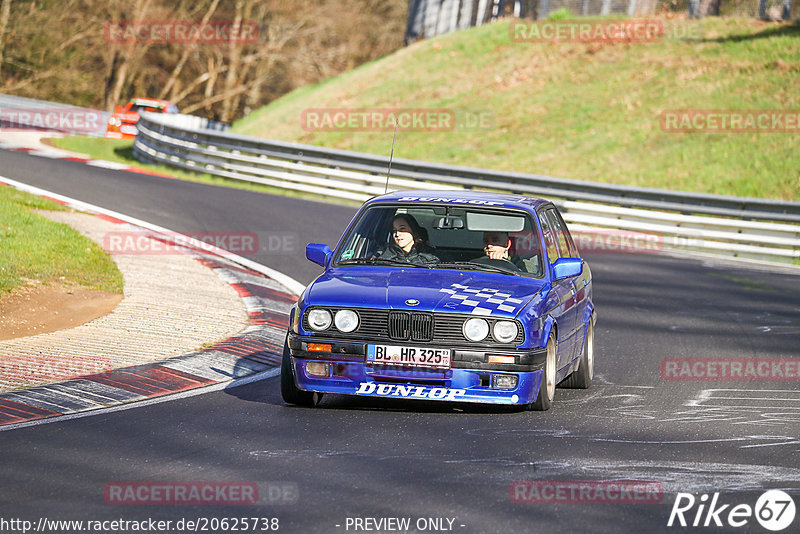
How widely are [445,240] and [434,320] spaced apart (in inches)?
61.9

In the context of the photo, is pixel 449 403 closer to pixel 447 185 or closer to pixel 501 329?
pixel 501 329

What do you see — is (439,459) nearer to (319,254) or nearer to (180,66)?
(319,254)

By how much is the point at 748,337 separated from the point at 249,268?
6.31 metres

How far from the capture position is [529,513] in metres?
5.36

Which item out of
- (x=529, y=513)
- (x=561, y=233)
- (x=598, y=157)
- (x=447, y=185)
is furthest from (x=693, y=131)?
(x=529, y=513)

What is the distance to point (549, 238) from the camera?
902cm

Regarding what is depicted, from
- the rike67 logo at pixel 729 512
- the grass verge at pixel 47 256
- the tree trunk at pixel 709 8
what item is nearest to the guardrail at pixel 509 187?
the grass verge at pixel 47 256

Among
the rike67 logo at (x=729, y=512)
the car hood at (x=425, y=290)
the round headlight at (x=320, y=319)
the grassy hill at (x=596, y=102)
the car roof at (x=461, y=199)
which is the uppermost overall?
the grassy hill at (x=596, y=102)

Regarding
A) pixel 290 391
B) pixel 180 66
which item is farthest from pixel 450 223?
pixel 180 66

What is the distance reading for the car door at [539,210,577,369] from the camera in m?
8.28

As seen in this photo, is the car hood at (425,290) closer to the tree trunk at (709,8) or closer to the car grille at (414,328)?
the car grille at (414,328)

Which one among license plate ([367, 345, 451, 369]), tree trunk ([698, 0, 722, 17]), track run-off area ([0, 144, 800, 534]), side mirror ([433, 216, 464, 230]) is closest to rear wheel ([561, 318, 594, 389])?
track run-off area ([0, 144, 800, 534])

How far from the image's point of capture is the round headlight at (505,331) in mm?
7516

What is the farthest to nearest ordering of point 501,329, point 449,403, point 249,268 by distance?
point 249,268 → point 449,403 → point 501,329
